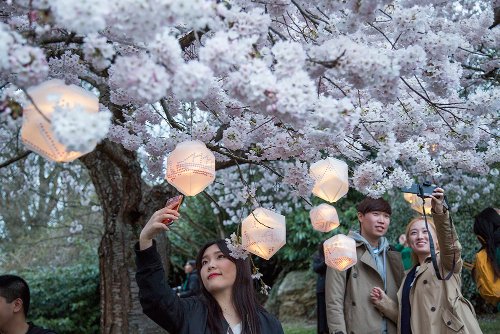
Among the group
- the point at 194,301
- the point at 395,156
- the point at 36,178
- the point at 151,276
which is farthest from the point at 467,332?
the point at 36,178

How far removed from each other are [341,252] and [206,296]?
1.24 metres

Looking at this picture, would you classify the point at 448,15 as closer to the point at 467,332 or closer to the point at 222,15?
the point at 467,332

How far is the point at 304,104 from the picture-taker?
184 centimetres

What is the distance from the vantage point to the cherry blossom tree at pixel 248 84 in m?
1.70

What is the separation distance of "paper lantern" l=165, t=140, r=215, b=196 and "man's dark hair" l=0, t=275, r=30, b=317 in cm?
114

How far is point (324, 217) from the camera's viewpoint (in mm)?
4062

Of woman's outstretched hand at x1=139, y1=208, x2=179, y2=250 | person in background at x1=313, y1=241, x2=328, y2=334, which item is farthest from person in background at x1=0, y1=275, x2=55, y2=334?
person in background at x1=313, y1=241, x2=328, y2=334

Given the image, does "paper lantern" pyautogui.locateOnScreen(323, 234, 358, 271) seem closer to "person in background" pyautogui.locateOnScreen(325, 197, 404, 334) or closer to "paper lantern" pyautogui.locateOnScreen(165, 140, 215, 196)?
"person in background" pyautogui.locateOnScreen(325, 197, 404, 334)

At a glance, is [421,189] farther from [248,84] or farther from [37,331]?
[37,331]

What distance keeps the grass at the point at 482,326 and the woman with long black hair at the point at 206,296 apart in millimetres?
6339

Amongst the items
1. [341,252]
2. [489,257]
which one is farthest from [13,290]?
[489,257]

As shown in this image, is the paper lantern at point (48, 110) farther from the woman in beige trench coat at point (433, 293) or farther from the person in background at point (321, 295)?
the person in background at point (321, 295)

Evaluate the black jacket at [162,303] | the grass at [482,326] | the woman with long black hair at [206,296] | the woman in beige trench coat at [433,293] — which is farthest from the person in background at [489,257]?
the grass at [482,326]

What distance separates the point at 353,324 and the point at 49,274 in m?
8.49
